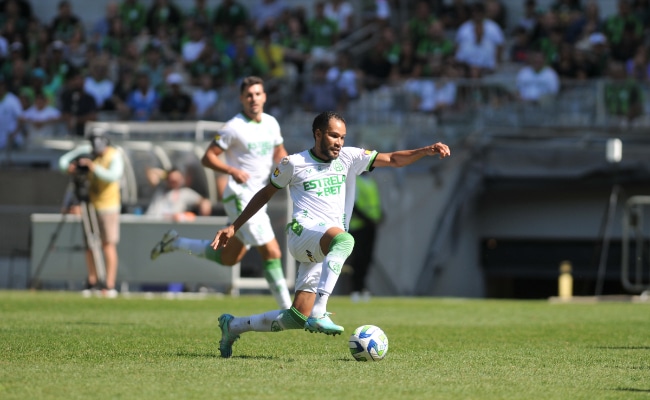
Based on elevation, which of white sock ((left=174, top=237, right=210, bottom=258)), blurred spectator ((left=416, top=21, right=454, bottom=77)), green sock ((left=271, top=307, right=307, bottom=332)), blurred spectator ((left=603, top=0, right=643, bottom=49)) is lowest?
white sock ((left=174, top=237, right=210, bottom=258))

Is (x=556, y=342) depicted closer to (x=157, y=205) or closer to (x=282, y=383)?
(x=282, y=383)

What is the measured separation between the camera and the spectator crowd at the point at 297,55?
2406 centimetres

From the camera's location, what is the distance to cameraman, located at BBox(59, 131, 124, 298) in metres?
18.7

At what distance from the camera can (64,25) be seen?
102 feet

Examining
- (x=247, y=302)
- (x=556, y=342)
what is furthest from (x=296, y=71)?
(x=556, y=342)

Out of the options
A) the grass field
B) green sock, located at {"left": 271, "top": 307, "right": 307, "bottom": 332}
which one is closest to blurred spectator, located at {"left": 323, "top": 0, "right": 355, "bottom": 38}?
the grass field

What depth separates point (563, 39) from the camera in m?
25.2

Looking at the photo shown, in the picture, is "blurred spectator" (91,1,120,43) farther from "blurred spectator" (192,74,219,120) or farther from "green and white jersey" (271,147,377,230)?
"green and white jersey" (271,147,377,230)

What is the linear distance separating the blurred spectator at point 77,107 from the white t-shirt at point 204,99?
2.03m

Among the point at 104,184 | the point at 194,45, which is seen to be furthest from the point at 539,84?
the point at 194,45

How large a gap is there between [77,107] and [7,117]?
4.57 feet

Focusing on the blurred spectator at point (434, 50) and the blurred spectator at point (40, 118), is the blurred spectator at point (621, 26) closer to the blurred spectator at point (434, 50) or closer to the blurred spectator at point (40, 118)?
the blurred spectator at point (434, 50)

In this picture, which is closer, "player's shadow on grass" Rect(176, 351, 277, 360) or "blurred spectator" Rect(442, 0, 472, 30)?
"player's shadow on grass" Rect(176, 351, 277, 360)

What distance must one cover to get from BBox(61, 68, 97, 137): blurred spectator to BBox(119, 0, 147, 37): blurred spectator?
3522mm
